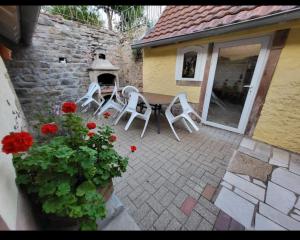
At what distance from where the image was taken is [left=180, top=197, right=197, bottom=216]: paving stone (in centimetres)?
127

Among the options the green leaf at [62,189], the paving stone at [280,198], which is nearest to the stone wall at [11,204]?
the green leaf at [62,189]

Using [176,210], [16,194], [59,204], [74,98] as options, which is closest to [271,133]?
[176,210]

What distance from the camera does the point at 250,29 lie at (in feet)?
7.51

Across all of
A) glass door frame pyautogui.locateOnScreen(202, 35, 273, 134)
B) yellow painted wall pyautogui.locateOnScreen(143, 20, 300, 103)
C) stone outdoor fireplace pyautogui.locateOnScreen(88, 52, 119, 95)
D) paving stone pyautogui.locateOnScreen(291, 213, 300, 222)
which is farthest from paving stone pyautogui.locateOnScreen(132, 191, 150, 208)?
stone outdoor fireplace pyautogui.locateOnScreen(88, 52, 119, 95)

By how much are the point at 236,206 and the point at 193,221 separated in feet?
1.63

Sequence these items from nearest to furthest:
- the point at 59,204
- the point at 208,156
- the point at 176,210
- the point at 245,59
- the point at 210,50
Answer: the point at 59,204, the point at 176,210, the point at 208,156, the point at 245,59, the point at 210,50

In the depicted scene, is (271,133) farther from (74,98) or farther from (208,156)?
(74,98)

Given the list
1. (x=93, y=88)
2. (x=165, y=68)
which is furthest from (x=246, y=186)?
(x=93, y=88)

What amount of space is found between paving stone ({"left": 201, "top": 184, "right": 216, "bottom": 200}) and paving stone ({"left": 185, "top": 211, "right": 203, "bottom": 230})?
10.4 inches

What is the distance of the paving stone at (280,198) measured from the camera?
1345mm

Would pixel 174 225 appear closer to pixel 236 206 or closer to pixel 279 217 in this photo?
pixel 236 206

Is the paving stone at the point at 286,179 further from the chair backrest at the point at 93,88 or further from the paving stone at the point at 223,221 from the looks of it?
the chair backrest at the point at 93,88

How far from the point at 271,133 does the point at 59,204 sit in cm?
317

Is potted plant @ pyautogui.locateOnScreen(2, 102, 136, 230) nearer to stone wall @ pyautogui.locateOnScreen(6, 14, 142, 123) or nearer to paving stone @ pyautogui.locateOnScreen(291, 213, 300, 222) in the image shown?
paving stone @ pyautogui.locateOnScreen(291, 213, 300, 222)
